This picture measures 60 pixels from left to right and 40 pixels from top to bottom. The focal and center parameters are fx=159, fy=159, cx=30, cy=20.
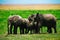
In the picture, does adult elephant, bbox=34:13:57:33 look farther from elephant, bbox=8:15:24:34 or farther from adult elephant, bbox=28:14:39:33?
elephant, bbox=8:15:24:34

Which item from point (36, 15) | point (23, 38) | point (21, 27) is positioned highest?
point (36, 15)

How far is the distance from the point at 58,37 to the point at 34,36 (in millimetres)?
276

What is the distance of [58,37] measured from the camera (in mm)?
1821

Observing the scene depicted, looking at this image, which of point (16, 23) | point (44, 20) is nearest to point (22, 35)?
point (16, 23)

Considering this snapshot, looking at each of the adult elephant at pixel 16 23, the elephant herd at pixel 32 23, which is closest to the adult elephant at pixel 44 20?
the elephant herd at pixel 32 23

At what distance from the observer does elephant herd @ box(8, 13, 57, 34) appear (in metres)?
1.83

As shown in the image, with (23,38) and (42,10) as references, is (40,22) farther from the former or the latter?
(23,38)

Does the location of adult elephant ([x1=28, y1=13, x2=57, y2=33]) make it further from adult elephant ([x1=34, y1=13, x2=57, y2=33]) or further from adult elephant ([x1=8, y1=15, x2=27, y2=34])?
adult elephant ([x1=8, y1=15, x2=27, y2=34])

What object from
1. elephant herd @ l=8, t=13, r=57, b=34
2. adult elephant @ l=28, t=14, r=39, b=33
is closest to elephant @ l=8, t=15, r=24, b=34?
elephant herd @ l=8, t=13, r=57, b=34

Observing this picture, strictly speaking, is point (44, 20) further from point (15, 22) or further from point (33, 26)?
point (15, 22)

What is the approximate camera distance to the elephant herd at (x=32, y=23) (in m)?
1.83

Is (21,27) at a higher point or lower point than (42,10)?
lower

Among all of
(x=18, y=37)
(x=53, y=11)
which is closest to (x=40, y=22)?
(x=53, y=11)

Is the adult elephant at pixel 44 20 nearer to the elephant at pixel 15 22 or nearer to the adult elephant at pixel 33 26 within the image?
the adult elephant at pixel 33 26
